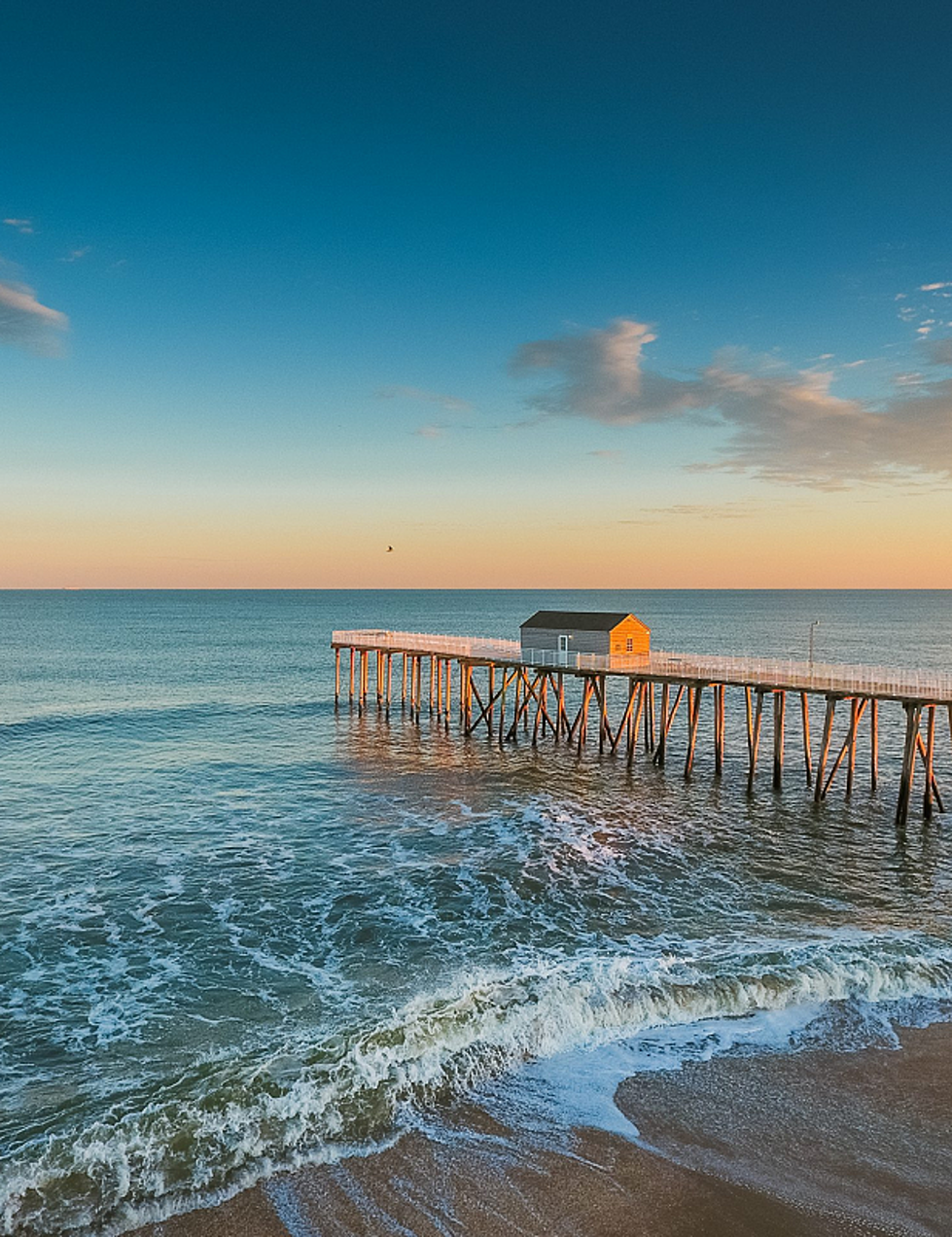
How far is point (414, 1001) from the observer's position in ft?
50.9

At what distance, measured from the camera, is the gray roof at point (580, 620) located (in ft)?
134

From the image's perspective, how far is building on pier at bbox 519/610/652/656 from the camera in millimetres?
40469

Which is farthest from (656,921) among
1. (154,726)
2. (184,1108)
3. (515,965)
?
(154,726)

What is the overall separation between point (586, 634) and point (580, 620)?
4.75 feet

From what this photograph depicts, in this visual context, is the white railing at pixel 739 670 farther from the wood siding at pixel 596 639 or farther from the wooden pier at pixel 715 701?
the wood siding at pixel 596 639

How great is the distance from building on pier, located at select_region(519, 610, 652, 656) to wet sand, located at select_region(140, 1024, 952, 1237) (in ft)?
92.5

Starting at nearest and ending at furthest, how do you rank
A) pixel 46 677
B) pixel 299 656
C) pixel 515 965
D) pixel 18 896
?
pixel 515 965 → pixel 18 896 → pixel 46 677 → pixel 299 656

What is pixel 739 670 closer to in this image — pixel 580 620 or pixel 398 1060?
pixel 580 620

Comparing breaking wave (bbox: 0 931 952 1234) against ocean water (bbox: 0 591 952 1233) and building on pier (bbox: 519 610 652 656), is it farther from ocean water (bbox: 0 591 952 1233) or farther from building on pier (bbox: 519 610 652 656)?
building on pier (bbox: 519 610 652 656)

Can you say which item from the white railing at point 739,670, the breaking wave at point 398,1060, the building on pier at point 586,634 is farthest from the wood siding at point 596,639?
the breaking wave at point 398,1060

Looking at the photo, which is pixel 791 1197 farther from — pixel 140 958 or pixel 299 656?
pixel 299 656

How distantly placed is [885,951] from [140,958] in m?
15.2

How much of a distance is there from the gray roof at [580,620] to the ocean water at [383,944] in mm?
6369

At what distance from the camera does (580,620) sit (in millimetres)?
42625
